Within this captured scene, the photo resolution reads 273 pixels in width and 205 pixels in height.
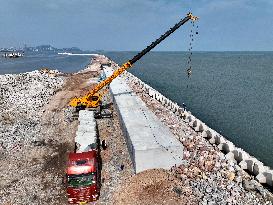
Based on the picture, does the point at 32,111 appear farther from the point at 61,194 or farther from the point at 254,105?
the point at 254,105

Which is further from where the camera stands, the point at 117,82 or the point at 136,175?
the point at 117,82

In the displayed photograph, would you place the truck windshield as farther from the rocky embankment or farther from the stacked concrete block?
the stacked concrete block

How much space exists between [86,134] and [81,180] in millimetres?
10425

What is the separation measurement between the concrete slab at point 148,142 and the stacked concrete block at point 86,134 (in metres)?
3.73

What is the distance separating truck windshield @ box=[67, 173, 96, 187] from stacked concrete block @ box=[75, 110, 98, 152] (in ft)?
22.8

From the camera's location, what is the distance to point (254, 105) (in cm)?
7175

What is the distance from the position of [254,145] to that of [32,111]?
1378 inches

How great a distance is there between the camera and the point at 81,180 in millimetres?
23969

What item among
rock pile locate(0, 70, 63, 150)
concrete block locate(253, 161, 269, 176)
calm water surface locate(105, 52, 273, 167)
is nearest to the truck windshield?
rock pile locate(0, 70, 63, 150)

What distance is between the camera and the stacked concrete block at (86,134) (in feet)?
103

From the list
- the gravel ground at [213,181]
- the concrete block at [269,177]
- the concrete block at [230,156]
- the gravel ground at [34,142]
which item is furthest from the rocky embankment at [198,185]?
the gravel ground at [34,142]

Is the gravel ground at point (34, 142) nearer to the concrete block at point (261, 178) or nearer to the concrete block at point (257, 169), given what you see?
the concrete block at point (261, 178)

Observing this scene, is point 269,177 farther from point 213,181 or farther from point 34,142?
point 34,142

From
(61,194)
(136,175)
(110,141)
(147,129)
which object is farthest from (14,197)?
(147,129)
